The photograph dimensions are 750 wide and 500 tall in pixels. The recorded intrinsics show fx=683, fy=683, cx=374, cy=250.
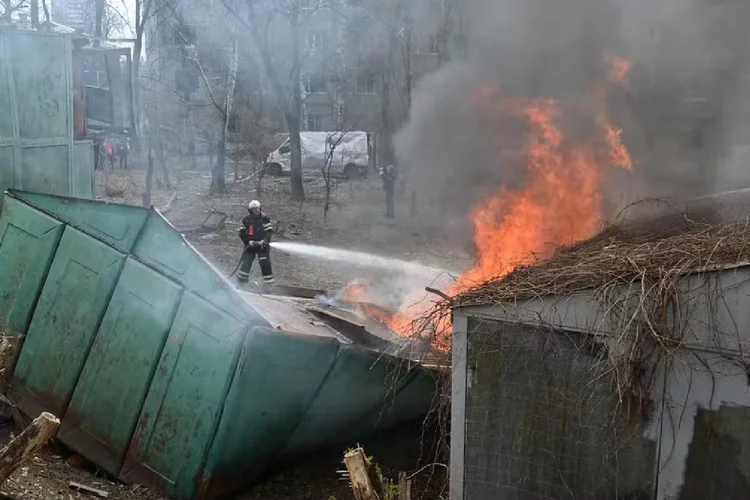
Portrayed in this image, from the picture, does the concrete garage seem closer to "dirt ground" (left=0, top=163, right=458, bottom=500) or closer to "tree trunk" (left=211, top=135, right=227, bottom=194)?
"dirt ground" (left=0, top=163, right=458, bottom=500)

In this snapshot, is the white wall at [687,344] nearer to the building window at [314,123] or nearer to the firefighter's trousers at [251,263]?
the firefighter's trousers at [251,263]

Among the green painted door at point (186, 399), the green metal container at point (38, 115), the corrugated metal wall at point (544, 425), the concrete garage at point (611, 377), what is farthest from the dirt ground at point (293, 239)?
the green metal container at point (38, 115)

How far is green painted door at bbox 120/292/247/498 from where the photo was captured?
494 centimetres

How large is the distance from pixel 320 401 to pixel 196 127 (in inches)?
733

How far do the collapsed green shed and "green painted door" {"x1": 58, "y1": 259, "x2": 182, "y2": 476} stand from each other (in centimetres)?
1

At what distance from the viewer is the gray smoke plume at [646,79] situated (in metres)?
10.4

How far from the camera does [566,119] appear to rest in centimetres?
1055

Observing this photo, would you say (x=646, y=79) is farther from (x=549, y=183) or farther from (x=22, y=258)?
(x=22, y=258)

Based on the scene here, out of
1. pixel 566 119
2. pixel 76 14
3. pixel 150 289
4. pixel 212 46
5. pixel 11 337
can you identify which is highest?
pixel 76 14

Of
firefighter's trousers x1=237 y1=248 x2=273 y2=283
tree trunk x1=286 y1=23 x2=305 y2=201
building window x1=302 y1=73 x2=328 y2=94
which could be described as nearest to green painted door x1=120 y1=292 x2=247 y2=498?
firefighter's trousers x1=237 y1=248 x2=273 y2=283

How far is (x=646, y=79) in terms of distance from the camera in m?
10.6

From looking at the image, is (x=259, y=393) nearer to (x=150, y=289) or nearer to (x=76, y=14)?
(x=150, y=289)

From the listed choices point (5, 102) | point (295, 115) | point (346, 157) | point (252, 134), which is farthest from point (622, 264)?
point (346, 157)

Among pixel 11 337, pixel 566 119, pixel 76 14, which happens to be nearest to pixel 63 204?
pixel 11 337
